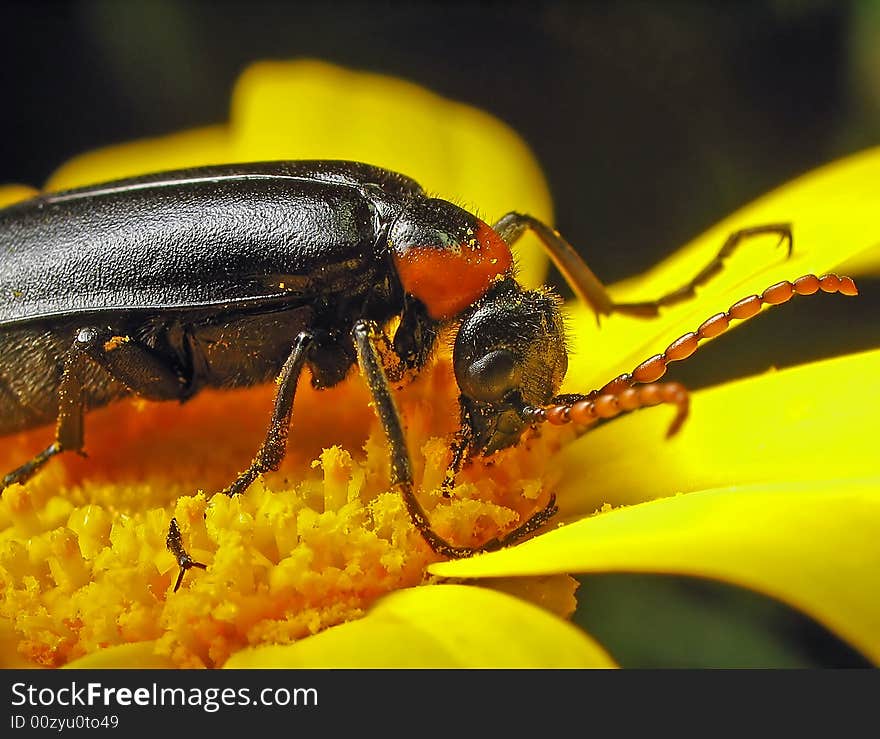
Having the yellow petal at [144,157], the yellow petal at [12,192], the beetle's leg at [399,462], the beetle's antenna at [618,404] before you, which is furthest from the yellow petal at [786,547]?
the yellow petal at [12,192]

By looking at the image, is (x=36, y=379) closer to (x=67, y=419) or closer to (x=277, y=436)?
(x=67, y=419)

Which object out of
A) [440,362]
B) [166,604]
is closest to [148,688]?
[166,604]

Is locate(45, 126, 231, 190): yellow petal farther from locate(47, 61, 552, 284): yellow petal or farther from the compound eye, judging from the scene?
the compound eye

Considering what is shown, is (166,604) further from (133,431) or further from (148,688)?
(133,431)

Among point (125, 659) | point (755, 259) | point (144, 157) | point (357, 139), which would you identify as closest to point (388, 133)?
point (357, 139)

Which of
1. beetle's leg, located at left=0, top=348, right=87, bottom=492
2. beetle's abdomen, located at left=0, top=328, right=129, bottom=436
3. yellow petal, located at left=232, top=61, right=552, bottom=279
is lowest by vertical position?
beetle's leg, located at left=0, top=348, right=87, bottom=492

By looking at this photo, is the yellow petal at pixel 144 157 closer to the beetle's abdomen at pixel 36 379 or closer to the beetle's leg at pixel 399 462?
the beetle's abdomen at pixel 36 379

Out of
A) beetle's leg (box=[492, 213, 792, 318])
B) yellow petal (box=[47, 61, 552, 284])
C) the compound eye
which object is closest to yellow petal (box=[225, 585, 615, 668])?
the compound eye
